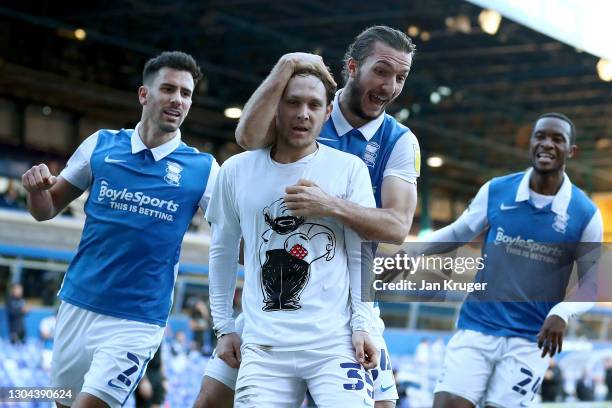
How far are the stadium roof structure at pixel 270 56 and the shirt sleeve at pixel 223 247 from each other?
18457mm

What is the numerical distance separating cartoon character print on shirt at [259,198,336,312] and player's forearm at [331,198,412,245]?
0.44 feet

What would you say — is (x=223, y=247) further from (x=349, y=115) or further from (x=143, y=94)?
(x=143, y=94)

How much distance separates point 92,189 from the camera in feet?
19.1

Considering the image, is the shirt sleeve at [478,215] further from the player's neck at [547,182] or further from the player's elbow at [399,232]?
the player's elbow at [399,232]

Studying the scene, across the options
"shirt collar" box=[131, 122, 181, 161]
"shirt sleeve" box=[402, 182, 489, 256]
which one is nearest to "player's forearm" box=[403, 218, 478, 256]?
"shirt sleeve" box=[402, 182, 489, 256]

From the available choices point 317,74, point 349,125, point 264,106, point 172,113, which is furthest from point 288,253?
point 172,113

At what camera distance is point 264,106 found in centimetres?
416

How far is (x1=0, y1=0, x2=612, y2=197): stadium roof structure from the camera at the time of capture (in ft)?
77.8

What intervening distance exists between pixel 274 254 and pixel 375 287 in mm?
662

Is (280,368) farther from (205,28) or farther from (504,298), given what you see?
(205,28)

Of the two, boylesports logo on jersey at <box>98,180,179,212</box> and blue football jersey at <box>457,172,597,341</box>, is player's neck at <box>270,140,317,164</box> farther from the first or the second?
blue football jersey at <box>457,172,597,341</box>

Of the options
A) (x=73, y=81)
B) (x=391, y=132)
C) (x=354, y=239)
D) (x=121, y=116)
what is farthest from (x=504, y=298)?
(x=121, y=116)

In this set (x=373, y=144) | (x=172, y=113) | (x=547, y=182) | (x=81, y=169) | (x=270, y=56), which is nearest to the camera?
(x=373, y=144)

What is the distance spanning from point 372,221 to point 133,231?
6.28 ft
